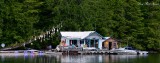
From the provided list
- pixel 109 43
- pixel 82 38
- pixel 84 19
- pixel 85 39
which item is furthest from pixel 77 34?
pixel 109 43

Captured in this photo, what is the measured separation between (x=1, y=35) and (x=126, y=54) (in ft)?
55.7

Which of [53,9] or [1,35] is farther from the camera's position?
[53,9]

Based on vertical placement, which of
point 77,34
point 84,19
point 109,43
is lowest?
point 109,43

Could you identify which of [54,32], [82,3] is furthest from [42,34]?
[82,3]

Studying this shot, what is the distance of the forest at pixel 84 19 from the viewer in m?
69.2

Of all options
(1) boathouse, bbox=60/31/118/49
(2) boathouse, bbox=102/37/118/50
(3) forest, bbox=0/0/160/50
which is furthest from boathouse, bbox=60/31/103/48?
(3) forest, bbox=0/0/160/50

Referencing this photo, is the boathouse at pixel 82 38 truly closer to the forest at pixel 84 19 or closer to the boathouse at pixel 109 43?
the boathouse at pixel 109 43

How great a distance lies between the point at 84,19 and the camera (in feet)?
240

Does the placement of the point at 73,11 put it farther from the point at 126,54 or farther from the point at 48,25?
the point at 126,54

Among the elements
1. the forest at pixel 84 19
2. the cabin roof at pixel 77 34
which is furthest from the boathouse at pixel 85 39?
the forest at pixel 84 19

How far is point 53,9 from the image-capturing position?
2867 inches

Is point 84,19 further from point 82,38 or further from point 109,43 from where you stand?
point 109,43

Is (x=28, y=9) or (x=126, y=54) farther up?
(x=28, y=9)

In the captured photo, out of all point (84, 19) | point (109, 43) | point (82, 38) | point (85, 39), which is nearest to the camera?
point (82, 38)
